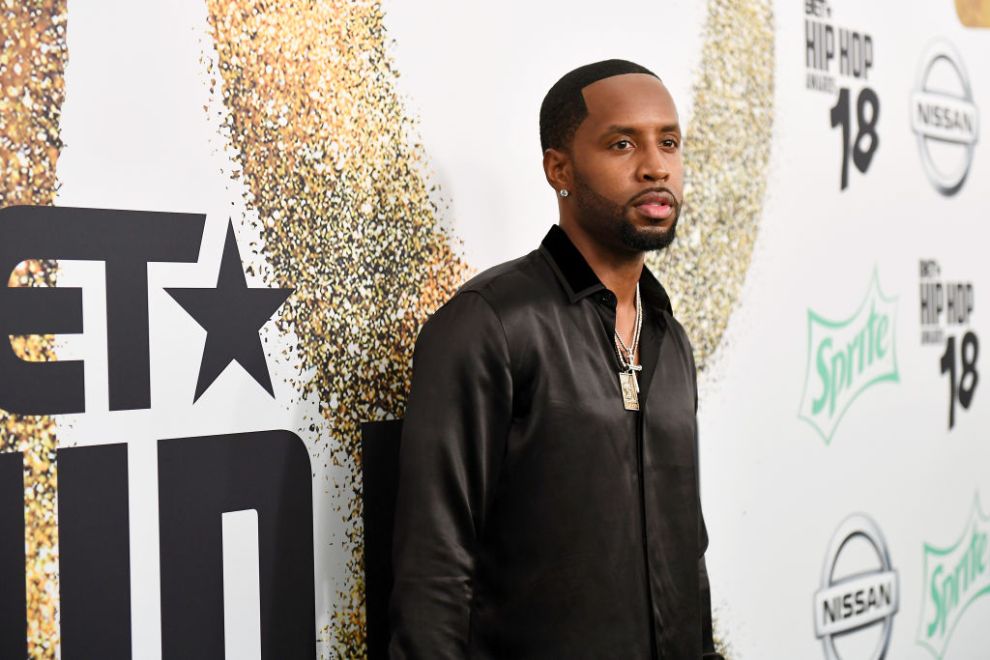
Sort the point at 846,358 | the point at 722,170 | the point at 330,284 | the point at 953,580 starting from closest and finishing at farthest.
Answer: the point at 330,284 < the point at 722,170 < the point at 846,358 < the point at 953,580

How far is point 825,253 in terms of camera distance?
207 centimetres

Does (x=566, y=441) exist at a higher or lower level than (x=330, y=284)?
lower

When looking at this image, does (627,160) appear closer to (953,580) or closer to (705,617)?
(705,617)

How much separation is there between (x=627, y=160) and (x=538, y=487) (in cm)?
42

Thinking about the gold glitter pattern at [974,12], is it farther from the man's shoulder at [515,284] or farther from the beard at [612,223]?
the man's shoulder at [515,284]

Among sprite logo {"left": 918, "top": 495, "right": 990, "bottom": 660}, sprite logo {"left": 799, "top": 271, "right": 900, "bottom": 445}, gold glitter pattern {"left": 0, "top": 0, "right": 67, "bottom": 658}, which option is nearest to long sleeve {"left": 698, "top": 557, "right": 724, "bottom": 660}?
sprite logo {"left": 799, "top": 271, "right": 900, "bottom": 445}

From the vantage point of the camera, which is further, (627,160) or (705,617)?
(705,617)

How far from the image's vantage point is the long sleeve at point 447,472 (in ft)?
3.59

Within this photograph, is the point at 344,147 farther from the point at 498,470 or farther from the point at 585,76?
the point at 498,470

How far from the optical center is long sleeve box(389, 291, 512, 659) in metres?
1.09

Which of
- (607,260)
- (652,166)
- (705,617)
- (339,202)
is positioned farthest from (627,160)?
(705,617)

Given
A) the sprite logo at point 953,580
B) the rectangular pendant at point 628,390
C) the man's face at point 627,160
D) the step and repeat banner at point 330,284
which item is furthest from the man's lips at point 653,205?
the sprite logo at point 953,580

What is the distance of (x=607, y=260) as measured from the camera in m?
1.30

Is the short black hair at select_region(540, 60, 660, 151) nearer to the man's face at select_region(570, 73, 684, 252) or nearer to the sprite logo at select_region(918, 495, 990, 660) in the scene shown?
the man's face at select_region(570, 73, 684, 252)
